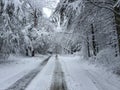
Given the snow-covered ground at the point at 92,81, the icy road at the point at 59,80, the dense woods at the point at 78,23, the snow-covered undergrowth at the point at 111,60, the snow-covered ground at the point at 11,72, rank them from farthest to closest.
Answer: the snow-covered undergrowth at the point at 111,60 → the dense woods at the point at 78,23 → the snow-covered ground at the point at 11,72 → the icy road at the point at 59,80 → the snow-covered ground at the point at 92,81

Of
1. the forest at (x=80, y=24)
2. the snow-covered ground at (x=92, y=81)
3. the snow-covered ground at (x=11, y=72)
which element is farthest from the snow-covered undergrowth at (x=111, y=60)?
the snow-covered ground at (x=11, y=72)

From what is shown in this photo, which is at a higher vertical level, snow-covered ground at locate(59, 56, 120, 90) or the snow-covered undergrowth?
the snow-covered undergrowth

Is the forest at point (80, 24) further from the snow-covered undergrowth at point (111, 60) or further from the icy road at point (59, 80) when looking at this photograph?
the icy road at point (59, 80)

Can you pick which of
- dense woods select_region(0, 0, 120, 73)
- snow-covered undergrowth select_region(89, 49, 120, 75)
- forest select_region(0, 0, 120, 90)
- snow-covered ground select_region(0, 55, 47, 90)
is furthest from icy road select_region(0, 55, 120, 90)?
dense woods select_region(0, 0, 120, 73)

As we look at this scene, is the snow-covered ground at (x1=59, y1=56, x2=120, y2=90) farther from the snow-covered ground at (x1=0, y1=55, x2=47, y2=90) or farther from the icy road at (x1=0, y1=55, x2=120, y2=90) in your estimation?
the snow-covered ground at (x1=0, y1=55, x2=47, y2=90)

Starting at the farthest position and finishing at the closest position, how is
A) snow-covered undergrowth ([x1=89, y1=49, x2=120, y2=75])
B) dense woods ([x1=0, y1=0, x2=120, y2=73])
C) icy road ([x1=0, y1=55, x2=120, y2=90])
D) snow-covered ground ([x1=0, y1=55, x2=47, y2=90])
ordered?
snow-covered undergrowth ([x1=89, y1=49, x2=120, y2=75]) < dense woods ([x1=0, y1=0, x2=120, y2=73]) < snow-covered ground ([x1=0, y1=55, x2=47, y2=90]) < icy road ([x1=0, y1=55, x2=120, y2=90])

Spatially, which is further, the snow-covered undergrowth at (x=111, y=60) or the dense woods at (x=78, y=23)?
the snow-covered undergrowth at (x=111, y=60)

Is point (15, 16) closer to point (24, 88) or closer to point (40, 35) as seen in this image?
point (24, 88)

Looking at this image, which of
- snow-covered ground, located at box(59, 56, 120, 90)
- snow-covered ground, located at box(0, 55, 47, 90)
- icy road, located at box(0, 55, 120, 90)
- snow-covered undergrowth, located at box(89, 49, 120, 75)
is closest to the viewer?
snow-covered ground, located at box(59, 56, 120, 90)

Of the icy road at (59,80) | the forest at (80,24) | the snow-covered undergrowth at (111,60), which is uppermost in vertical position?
the forest at (80,24)

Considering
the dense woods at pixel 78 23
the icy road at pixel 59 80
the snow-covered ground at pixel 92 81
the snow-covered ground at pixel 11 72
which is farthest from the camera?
the dense woods at pixel 78 23

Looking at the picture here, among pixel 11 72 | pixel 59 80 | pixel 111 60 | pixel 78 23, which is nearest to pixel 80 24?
pixel 78 23

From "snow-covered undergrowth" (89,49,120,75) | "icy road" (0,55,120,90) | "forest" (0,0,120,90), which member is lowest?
"icy road" (0,55,120,90)

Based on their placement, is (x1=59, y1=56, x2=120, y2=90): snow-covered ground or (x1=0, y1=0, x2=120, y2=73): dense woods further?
(x1=0, y1=0, x2=120, y2=73): dense woods
